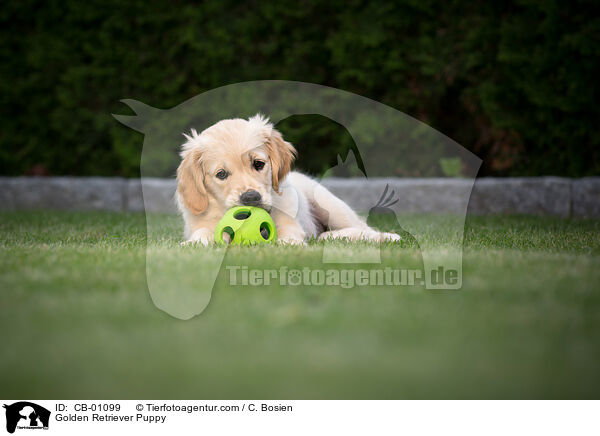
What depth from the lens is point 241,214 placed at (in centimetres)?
325

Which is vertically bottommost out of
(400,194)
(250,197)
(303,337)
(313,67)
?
Answer: (303,337)

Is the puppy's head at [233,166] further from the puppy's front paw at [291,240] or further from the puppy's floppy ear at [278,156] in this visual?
the puppy's front paw at [291,240]

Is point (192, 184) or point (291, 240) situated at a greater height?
point (192, 184)

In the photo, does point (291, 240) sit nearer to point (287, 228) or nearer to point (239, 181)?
point (287, 228)

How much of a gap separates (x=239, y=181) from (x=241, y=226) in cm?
28

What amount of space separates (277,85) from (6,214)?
339 centimetres

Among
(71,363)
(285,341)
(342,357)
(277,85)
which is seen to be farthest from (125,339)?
(277,85)

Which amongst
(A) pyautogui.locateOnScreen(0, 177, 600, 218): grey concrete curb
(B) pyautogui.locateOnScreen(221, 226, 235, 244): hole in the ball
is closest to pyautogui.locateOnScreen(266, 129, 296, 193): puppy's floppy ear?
(B) pyautogui.locateOnScreen(221, 226, 235, 244): hole in the ball

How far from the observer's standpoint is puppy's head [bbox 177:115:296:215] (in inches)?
129

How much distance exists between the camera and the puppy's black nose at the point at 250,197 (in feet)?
10.5

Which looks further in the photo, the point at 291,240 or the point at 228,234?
the point at 291,240

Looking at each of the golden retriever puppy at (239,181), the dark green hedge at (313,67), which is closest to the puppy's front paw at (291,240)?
the golden retriever puppy at (239,181)
